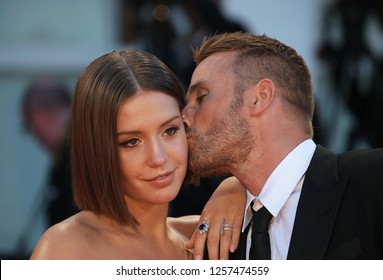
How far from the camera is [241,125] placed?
10.2 ft

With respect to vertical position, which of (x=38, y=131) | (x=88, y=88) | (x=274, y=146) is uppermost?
(x=88, y=88)

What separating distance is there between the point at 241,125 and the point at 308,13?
4238mm

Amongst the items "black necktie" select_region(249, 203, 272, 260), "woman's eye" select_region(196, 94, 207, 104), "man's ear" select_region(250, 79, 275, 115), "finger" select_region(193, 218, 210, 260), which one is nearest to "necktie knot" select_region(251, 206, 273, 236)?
"black necktie" select_region(249, 203, 272, 260)

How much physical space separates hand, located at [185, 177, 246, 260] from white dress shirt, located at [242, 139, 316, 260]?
0.07 meters

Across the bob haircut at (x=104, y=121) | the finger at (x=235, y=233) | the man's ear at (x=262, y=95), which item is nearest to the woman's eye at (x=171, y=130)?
the bob haircut at (x=104, y=121)

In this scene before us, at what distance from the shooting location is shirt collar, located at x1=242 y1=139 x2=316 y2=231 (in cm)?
293

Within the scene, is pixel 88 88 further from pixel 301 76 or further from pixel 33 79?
pixel 33 79

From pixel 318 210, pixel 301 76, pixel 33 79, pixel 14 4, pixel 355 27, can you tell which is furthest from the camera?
pixel 14 4

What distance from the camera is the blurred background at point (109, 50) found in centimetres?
561

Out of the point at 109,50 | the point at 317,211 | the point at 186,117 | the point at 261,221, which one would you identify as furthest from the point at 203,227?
the point at 109,50

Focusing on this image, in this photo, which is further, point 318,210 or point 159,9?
point 159,9

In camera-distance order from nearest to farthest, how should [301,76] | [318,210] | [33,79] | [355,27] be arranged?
[318,210] < [301,76] < [355,27] < [33,79]

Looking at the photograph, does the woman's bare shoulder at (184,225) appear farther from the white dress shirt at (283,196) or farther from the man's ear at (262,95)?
the man's ear at (262,95)
